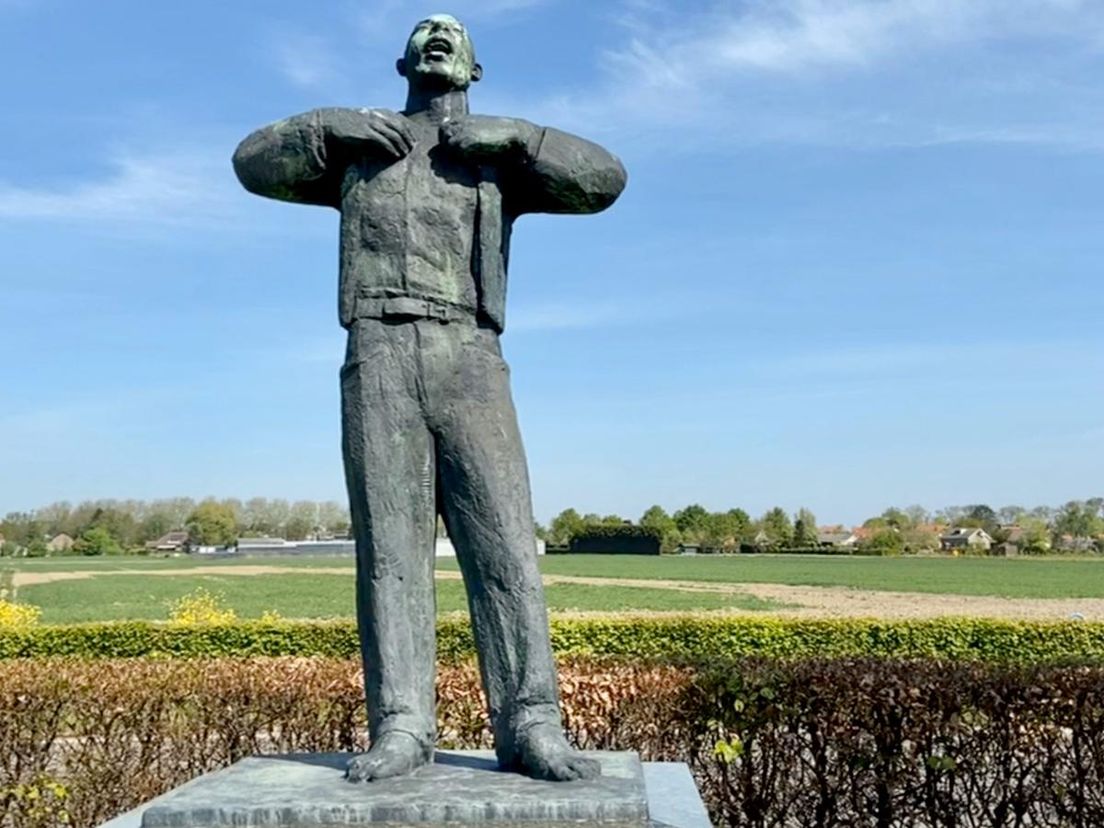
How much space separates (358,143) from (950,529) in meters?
160

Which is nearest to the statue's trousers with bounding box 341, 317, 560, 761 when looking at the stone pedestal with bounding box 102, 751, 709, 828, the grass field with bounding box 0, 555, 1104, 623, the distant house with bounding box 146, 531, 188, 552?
the stone pedestal with bounding box 102, 751, 709, 828

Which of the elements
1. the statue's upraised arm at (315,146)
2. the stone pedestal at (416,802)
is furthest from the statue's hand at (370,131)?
the stone pedestal at (416,802)

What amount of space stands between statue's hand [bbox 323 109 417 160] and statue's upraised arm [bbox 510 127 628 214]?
52 centimetres

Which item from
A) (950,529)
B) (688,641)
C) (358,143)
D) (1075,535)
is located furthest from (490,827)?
(950,529)

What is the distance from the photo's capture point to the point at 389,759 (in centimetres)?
425

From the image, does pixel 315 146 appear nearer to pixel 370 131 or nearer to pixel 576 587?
pixel 370 131

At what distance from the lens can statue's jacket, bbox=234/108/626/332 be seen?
15.9 feet

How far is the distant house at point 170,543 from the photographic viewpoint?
139625 mm

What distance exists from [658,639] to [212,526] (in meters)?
131

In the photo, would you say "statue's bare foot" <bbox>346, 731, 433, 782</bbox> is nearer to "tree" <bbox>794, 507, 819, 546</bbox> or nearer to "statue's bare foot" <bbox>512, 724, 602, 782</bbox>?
"statue's bare foot" <bbox>512, 724, 602, 782</bbox>

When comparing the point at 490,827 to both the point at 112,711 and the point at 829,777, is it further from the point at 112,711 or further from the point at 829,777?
A: the point at 112,711

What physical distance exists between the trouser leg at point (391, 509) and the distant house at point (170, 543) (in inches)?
5501

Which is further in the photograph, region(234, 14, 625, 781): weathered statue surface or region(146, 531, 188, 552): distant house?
region(146, 531, 188, 552): distant house

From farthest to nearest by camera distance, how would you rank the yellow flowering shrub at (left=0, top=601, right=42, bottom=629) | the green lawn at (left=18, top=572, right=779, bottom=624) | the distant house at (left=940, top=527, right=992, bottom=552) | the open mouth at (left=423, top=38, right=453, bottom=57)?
the distant house at (left=940, top=527, right=992, bottom=552)
the green lawn at (left=18, top=572, right=779, bottom=624)
the yellow flowering shrub at (left=0, top=601, right=42, bottom=629)
the open mouth at (left=423, top=38, right=453, bottom=57)
